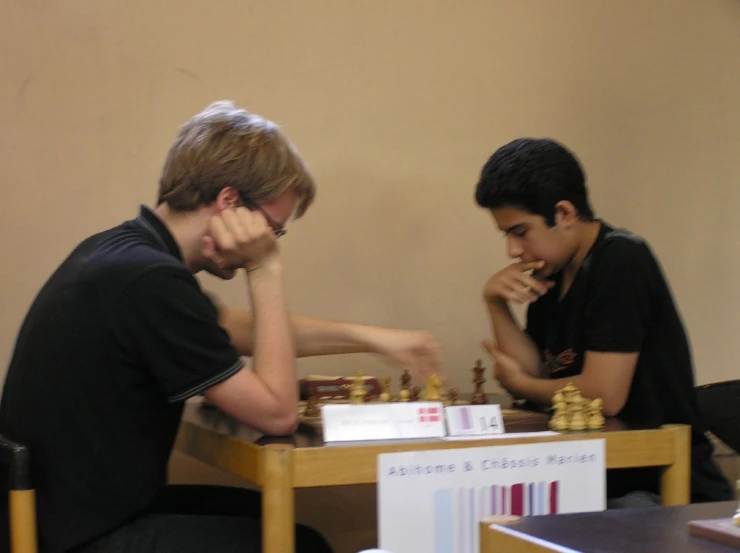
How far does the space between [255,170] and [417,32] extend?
3.73 feet

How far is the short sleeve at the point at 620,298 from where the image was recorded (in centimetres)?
160

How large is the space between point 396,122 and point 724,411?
117 cm

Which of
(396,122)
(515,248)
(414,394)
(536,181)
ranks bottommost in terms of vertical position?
(414,394)

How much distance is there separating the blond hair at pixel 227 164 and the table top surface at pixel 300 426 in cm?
41

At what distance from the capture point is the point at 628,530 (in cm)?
87

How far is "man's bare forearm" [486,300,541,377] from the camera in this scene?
193 cm

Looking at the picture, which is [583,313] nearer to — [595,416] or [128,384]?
[595,416]

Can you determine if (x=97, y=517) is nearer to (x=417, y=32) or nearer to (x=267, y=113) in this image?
(x=267, y=113)

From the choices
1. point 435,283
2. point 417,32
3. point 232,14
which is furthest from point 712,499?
point 232,14

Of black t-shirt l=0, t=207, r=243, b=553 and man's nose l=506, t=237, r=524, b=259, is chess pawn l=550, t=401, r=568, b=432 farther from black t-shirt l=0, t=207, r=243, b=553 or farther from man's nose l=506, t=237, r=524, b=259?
black t-shirt l=0, t=207, r=243, b=553

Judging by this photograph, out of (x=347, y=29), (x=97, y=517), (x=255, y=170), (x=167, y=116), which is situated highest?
(x=347, y=29)

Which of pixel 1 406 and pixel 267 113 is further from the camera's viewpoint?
pixel 267 113

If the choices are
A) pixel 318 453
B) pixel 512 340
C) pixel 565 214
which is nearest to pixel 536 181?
pixel 565 214

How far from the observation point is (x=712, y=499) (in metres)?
1.62
